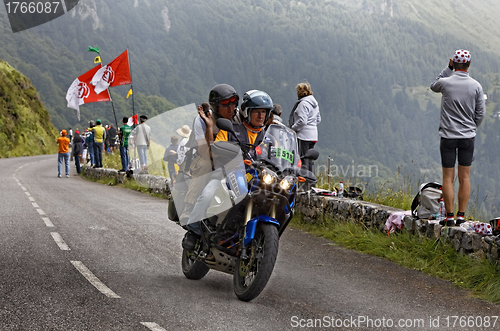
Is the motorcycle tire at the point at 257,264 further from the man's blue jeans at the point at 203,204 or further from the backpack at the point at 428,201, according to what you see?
the backpack at the point at 428,201

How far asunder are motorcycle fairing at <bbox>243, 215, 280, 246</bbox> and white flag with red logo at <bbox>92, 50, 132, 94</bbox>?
61.8 ft

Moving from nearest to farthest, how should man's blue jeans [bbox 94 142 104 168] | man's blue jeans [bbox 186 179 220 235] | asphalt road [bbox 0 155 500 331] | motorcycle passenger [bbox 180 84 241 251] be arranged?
1. asphalt road [bbox 0 155 500 331]
2. man's blue jeans [bbox 186 179 220 235]
3. motorcycle passenger [bbox 180 84 241 251]
4. man's blue jeans [bbox 94 142 104 168]

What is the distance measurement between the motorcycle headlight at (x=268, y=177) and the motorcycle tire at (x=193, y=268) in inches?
58.8

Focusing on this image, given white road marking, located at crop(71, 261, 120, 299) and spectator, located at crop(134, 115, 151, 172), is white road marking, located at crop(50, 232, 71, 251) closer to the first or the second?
white road marking, located at crop(71, 261, 120, 299)

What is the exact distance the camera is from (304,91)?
12.2m

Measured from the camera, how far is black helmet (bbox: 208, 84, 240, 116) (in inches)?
240

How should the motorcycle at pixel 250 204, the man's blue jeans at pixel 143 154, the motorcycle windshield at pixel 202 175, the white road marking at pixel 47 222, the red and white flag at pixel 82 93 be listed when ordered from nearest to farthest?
the motorcycle at pixel 250 204, the motorcycle windshield at pixel 202 175, the white road marking at pixel 47 222, the man's blue jeans at pixel 143 154, the red and white flag at pixel 82 93

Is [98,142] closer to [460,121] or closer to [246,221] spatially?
[460,121]

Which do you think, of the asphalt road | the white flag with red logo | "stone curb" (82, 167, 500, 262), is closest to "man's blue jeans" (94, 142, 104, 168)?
the white flag with red logo

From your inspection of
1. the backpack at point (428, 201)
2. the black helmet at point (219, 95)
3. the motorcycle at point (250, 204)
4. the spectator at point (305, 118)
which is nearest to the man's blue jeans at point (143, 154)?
the spectator at point (305, 118)

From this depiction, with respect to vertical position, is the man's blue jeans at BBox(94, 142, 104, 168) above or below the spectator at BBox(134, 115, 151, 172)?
below

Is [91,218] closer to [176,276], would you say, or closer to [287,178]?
[176,276]

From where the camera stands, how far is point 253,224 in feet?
18.1

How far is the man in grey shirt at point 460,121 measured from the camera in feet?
26.5
